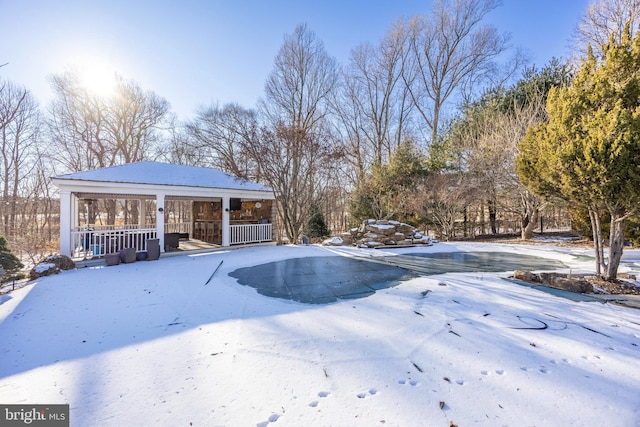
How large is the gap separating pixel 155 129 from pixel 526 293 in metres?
22.2

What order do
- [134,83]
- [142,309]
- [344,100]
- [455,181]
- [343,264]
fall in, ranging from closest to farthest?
1. [142,309]
2. [343,264]
3. [455,181]
4. [134,83]
5. [344,100]

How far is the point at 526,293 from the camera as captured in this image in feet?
15.0

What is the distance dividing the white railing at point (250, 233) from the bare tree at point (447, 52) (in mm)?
12422

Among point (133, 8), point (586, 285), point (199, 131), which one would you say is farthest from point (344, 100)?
point (586, 285)

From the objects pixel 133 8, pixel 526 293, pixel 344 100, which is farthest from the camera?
pixel 344 100

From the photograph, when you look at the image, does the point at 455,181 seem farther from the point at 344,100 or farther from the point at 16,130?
the point at 16,130

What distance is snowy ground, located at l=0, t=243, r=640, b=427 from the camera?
6.36 feet

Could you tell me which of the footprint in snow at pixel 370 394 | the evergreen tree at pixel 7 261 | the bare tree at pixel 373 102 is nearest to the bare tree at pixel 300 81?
the bare tree at pixel 373 102

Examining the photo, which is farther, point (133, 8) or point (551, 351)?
point (133, 8)

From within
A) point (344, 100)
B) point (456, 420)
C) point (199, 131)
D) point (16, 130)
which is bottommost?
point (456, 420)

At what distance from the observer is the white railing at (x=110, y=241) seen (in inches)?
310

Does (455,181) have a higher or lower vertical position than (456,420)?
higher

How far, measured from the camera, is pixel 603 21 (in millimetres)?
13078

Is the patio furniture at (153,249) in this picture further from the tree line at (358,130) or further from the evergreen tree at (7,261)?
the tree line at (358,130)
